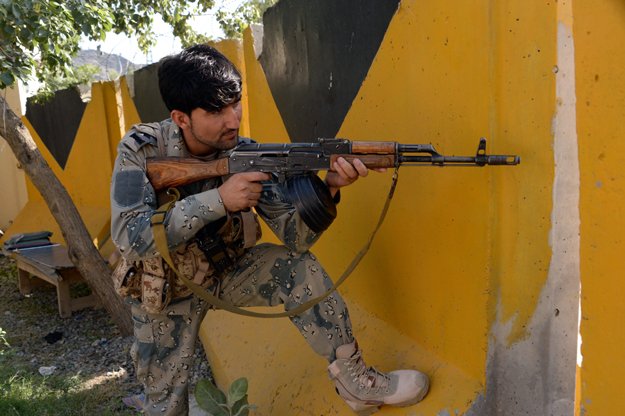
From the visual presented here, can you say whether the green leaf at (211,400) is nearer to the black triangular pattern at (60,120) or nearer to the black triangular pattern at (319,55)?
the black triangular pattern at (319,55)

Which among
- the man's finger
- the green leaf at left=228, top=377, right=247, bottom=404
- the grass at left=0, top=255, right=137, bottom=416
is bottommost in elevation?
the grass at left=0, top=255, right=137, bottom=416

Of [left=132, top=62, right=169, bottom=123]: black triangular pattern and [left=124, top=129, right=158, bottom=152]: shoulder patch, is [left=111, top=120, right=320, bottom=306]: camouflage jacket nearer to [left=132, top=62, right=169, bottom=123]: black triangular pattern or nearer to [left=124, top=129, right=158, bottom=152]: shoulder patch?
[left=124, top=129, right=158, bottom=152]: shoulder patch

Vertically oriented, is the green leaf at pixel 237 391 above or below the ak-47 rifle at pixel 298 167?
below

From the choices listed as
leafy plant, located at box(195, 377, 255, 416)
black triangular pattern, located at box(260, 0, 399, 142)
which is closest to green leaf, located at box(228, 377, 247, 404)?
leafy plant, located at box(195, 377, 255, 416)

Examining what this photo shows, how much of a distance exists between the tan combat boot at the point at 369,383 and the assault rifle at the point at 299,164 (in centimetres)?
48

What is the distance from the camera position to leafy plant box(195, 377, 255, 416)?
7.30 feet

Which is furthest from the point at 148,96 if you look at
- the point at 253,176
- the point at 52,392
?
the point at 253,176

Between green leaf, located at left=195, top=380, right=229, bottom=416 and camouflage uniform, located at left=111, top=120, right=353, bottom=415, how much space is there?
8 centimetres

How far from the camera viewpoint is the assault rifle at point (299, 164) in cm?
184

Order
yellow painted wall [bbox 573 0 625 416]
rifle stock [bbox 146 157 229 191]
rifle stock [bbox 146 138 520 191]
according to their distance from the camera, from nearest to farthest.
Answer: yellow painted wall [bbox 573 0 625 416]
rifle stock [bbox 146 138 520 191]
rifle stock [bbox 146 157 229 191]

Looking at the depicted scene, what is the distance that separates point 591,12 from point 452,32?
1.94 ft

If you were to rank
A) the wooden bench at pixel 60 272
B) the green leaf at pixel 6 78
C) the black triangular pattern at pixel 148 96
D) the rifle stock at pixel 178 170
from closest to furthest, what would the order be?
the rifle stock at pixel 178 170, the green leaf at pixel 6 78, the wooden bench at pixel 60 272, the black triangular pattern at pixel 148 96

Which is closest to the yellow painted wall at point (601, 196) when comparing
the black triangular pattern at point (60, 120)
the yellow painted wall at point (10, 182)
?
the black triangular pattern at point (60, 120)

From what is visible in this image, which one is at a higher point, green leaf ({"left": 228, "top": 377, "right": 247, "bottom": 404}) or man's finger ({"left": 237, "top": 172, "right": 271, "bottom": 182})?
man's finger ({"left": 237, "top": 172, "right": 271, "bottom": 182})
